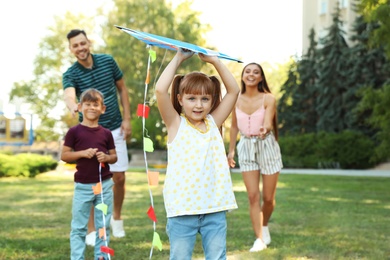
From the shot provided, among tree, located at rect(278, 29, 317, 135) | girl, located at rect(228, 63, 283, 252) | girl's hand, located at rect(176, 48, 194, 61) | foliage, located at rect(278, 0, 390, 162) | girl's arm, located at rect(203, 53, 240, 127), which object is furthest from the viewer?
tree, located at rect(278, 29, 317, 135)

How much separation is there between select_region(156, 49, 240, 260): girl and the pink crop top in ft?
9.62

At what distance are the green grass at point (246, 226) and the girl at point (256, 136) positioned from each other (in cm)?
57

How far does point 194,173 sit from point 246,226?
4661mm

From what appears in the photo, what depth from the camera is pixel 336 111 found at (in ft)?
107

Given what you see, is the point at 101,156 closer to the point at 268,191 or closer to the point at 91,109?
the point at 91,109

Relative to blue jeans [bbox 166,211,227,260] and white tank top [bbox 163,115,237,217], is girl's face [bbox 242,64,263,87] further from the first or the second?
blue jeans [bbox 166,211,227,260]

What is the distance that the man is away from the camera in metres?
6.51

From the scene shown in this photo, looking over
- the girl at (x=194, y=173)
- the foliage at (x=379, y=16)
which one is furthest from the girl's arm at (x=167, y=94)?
the foliage at (x=379, y=16)

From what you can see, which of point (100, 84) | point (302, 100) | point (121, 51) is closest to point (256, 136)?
point (100, 84)

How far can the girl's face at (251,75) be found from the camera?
7.05 metres

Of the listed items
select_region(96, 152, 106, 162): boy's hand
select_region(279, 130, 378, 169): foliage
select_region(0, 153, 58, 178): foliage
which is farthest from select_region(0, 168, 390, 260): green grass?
select_region(279, 130, 378, 169): foliage

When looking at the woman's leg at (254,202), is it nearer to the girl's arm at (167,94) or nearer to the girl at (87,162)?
the girl at (87,162)

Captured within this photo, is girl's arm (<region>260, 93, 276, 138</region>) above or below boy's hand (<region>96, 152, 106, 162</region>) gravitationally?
above

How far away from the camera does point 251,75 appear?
7.06m
